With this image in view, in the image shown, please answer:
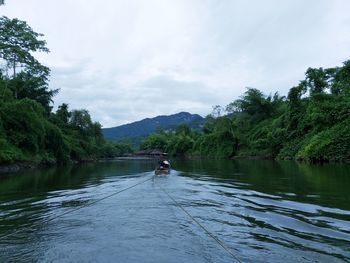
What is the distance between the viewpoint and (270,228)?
28.3 ft

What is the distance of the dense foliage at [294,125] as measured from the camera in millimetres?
39416

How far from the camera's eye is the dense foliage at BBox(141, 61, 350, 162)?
129ft

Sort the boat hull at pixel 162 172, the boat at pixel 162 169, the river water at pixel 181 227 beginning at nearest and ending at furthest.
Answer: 1. the river water at pixel 181 227
2. the boat hull at pixel 162 172
3. the boat at pixel 162 169

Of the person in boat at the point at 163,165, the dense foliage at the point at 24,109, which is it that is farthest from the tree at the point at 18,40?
the person in boat at the point at 163,165

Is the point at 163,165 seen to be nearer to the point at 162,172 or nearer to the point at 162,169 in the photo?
the point at 162,169

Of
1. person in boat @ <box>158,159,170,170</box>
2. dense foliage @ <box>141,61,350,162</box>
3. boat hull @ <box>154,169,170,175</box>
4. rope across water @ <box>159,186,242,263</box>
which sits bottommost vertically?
rope across water @ <box>159,186,242,263</box>

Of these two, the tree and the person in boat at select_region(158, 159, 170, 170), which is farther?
the tree

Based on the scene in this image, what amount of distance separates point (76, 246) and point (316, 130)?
144 ft

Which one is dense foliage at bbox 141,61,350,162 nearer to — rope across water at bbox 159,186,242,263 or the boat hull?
the boat hull

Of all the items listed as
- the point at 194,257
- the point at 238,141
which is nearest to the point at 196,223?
the point at 194,257

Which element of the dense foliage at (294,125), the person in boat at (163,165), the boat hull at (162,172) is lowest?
the boat hull at (162,172)

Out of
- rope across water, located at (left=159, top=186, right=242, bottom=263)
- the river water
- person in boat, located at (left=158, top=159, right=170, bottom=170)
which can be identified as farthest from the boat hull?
rope across water, located at (left=159, top=186, right=242, bottom=263)

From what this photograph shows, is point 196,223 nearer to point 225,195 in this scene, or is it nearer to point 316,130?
point 225,195

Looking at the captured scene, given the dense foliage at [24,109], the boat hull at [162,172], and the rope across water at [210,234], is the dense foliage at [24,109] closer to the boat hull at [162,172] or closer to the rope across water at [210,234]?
the boat hull at [162,172]
